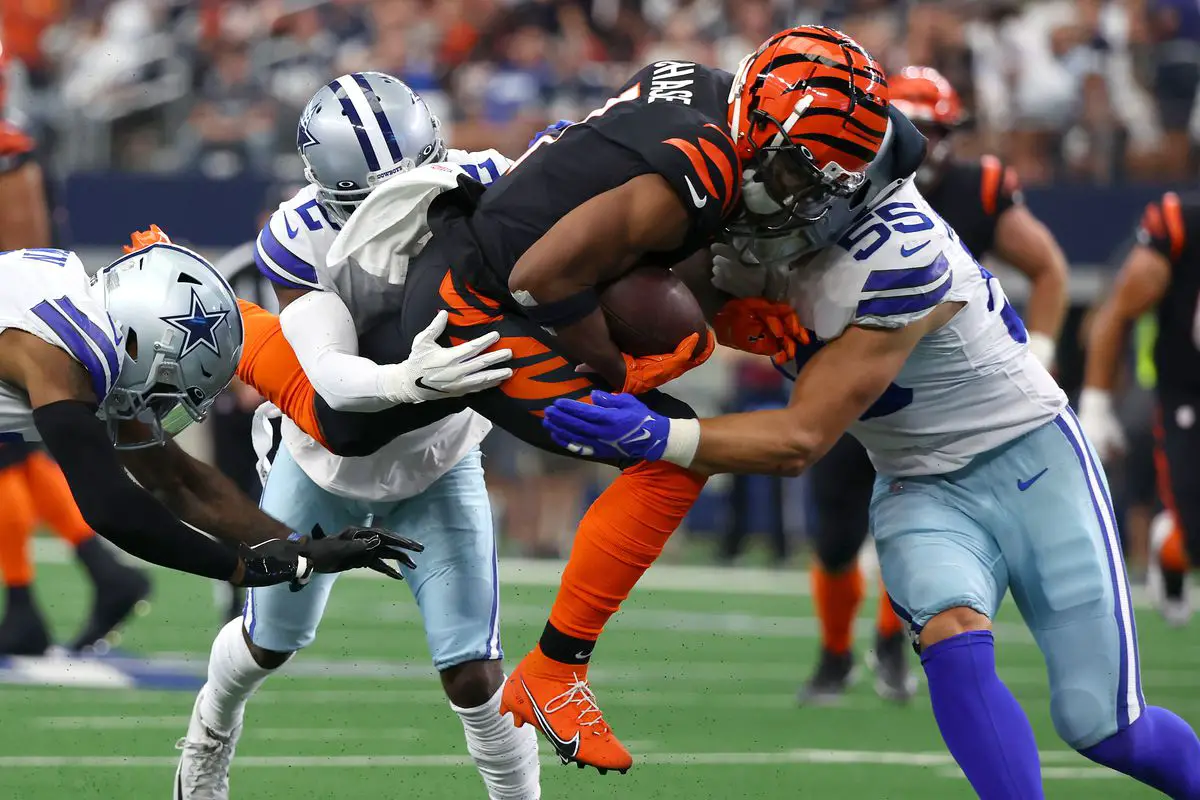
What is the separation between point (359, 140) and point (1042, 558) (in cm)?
178

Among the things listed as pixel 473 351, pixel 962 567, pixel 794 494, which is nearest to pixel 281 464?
pixel 473 351

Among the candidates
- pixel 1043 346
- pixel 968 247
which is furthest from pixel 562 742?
pixel 968 247

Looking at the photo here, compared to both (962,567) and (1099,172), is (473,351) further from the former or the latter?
(1099,172)

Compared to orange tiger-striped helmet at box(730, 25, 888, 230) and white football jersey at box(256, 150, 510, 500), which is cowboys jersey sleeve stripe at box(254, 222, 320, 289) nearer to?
white football jersey at box(256, 150, 510, 500)

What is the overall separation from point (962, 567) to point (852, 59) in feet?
3.59

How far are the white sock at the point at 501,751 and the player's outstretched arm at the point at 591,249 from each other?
1078 millimetres

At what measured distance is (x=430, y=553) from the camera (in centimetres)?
445

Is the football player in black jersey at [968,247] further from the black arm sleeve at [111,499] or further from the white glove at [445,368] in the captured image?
the black arm sleeve at [111,499]

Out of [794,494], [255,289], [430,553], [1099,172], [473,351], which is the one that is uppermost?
[473,351]

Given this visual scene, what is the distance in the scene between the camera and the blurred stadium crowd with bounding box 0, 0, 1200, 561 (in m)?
11.3

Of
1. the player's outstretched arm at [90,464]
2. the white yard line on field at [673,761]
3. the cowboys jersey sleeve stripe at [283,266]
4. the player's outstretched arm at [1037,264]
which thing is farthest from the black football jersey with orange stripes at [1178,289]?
the player's outstretched arm at [90,464]

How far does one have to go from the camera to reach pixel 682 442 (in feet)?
12.1

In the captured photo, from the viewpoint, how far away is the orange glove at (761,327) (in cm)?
394

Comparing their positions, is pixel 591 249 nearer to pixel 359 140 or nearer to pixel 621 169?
pixel 621 169
